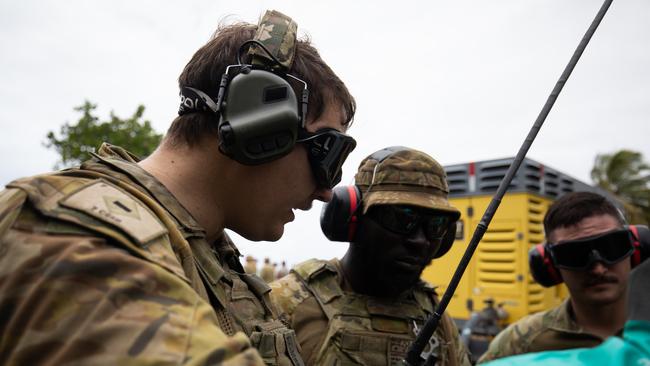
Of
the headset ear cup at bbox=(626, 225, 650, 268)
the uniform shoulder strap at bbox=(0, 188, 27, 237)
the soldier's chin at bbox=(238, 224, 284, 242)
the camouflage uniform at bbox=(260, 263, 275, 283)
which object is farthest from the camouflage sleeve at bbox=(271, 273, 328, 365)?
the camouflage uniform at bbox=(260, 263, 275, 283)

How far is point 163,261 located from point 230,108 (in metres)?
0.60

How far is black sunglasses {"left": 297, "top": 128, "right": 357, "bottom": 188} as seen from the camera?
1.74 m

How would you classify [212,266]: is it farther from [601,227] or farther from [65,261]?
[601,227]

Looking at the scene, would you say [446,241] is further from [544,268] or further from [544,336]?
[544,336]

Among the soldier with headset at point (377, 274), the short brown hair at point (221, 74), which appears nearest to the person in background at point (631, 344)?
the short brown hair at point (221, 74)

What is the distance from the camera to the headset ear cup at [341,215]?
319 centimetres

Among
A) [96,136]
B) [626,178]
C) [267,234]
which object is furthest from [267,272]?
[267,234]

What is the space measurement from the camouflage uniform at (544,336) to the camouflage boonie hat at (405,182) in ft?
4.05

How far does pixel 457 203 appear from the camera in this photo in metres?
8.41

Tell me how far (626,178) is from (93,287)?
22060 mm

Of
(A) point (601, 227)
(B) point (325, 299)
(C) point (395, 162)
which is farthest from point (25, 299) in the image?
(A) point (601, 227)

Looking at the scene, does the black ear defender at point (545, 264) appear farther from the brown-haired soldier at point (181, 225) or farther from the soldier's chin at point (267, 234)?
the soldier's chin at point (267, 234)

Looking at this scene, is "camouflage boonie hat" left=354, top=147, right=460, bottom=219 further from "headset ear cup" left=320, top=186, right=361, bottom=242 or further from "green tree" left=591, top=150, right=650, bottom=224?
"green tree" left=591, top=150, right=650, bottom=224

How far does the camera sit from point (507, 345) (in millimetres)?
3865
